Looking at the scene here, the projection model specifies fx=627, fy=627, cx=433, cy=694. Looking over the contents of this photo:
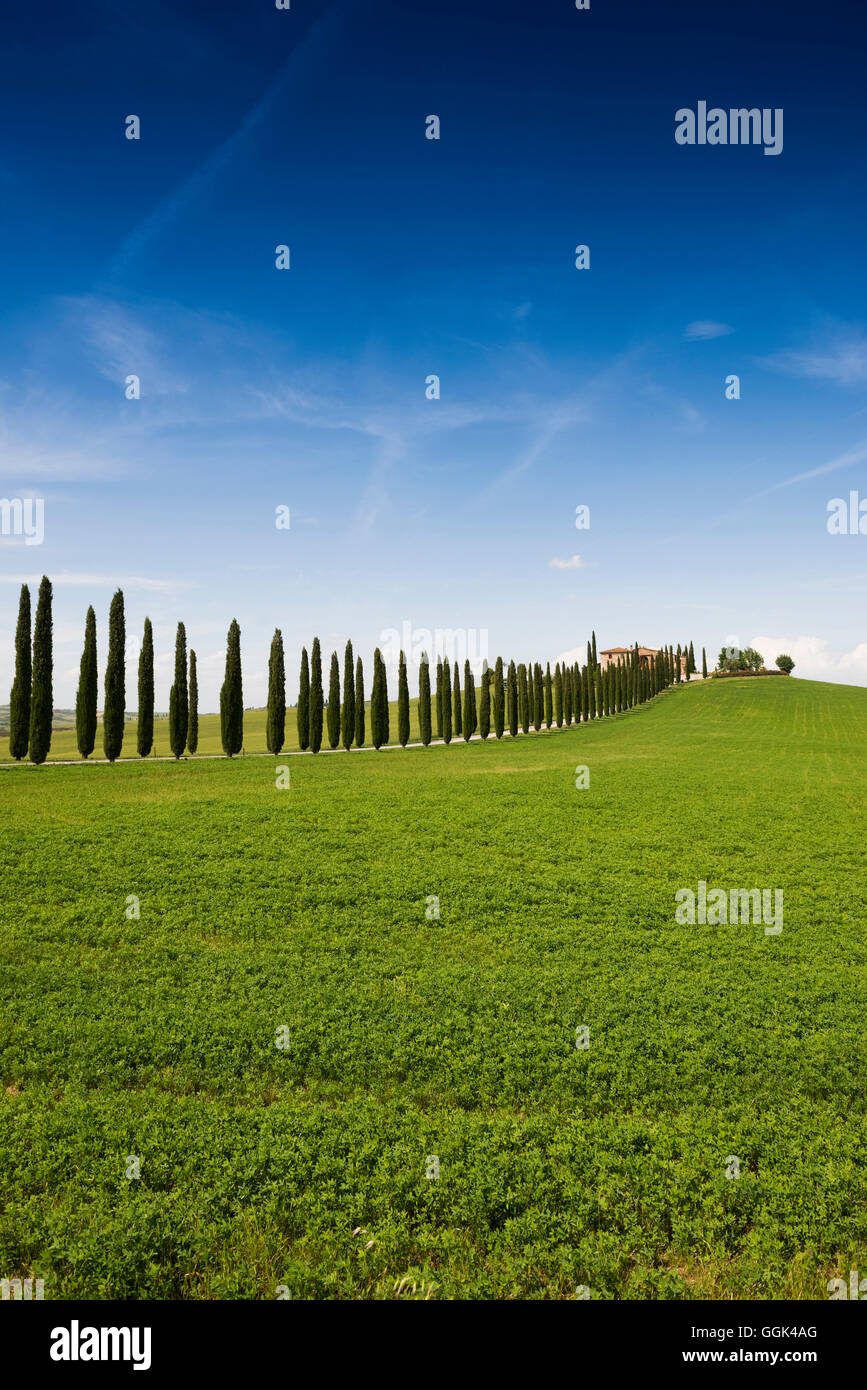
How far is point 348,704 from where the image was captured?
55.3 metres

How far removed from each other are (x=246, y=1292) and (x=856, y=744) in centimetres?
5621

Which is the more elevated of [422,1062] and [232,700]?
[232,700]

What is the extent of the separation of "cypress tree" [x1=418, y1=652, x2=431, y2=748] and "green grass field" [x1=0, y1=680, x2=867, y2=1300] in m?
37.0

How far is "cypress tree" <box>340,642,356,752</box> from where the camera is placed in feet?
181

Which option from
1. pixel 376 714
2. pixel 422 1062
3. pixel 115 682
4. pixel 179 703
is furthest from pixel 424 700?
pixel 422 1062

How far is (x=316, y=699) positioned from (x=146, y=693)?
13467 mm

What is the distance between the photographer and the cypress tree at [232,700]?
157ft

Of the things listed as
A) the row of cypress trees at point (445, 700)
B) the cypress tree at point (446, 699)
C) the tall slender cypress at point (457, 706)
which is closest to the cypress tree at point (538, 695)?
the row of cypress trees at point (445, 700)

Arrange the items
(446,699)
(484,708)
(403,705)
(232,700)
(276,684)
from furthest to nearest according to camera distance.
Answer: (484,708)
(446,699)
(403,705)
(276,684)
(232,700)

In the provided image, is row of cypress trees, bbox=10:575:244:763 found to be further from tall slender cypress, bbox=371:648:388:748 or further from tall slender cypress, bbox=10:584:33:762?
tall slender cypress, bbox=371:648:388:748

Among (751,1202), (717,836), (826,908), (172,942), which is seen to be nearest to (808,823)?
(717,836)

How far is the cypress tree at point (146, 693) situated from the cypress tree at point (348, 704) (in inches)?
623

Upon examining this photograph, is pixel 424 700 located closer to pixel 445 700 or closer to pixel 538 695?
pixel 445 700
